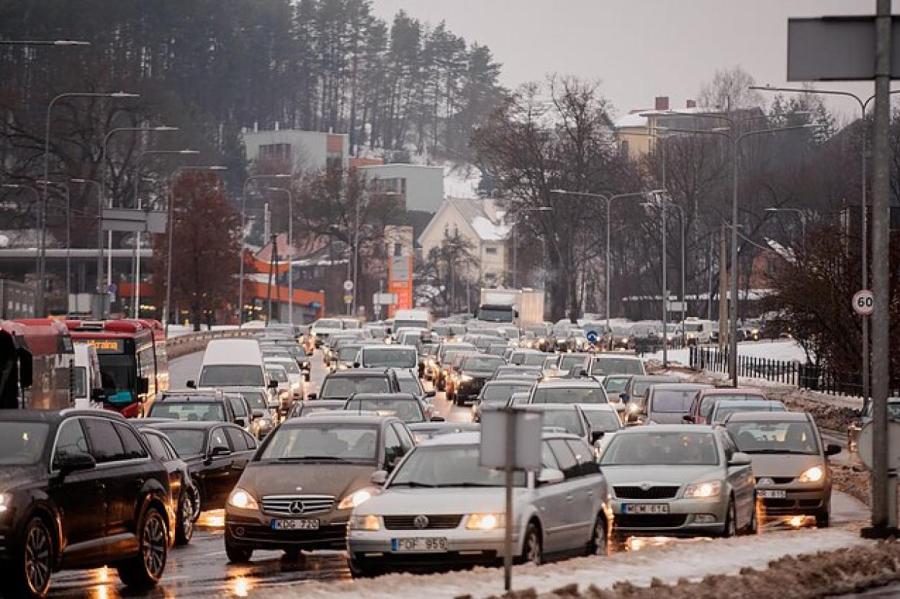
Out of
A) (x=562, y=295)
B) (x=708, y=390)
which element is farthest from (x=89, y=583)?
(x=562, y=295)

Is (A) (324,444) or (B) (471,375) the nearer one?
(A) (324,444)

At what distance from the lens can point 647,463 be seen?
2402cm

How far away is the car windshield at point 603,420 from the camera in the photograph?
34125 mm

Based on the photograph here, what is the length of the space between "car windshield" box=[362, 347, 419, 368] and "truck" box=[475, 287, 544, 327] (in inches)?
2257

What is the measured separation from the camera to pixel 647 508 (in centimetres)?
2277

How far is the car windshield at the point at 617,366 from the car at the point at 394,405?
21811 millimetres

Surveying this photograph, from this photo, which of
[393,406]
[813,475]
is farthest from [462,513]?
[393,406]

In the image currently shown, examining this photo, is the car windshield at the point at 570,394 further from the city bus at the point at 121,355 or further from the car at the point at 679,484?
the car at the point at 679,484

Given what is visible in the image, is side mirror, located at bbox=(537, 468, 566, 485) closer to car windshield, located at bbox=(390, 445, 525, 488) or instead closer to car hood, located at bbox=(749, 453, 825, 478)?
car windshield, located at bbox=(390, 445, 525, 488)

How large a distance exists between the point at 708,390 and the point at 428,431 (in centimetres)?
897

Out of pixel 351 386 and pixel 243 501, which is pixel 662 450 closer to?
pixel 243 501

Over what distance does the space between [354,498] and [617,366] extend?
37037 millimetres

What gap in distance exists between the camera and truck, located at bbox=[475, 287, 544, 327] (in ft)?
396

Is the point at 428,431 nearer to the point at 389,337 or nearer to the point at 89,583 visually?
the point at 89,583
